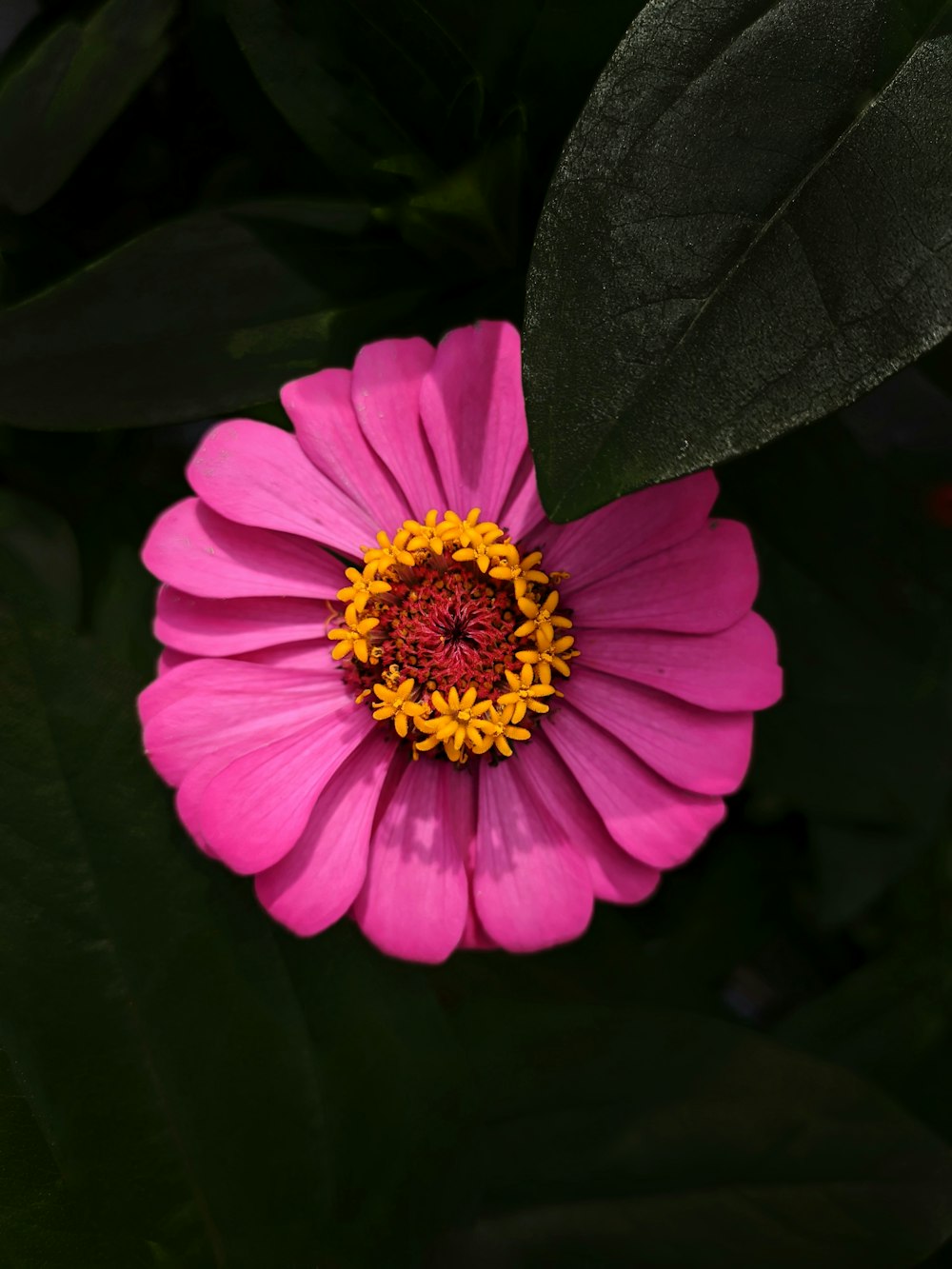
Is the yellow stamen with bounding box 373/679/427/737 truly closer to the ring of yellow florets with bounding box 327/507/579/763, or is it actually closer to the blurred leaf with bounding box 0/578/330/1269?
the ring of yellow florets with bounding box 327/507/579/763

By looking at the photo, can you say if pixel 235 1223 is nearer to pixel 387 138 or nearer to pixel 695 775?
pixel 695 775

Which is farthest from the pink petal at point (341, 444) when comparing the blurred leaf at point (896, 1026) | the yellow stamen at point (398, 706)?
the blurred leaf at point (896, 1026)

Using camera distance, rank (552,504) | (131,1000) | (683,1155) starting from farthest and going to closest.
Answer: (683,1155)
(131,1000)
(552,504)

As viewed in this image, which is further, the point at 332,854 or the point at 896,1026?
the point at 896,1026

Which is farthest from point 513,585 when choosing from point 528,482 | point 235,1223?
point 235,1223

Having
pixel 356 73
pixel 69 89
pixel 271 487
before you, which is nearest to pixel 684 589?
pixel 271 487

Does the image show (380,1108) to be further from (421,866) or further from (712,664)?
(712,664)

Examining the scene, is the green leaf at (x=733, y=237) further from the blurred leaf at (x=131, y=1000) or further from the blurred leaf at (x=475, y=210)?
the blurred leaf at (x=131, y=1000)
